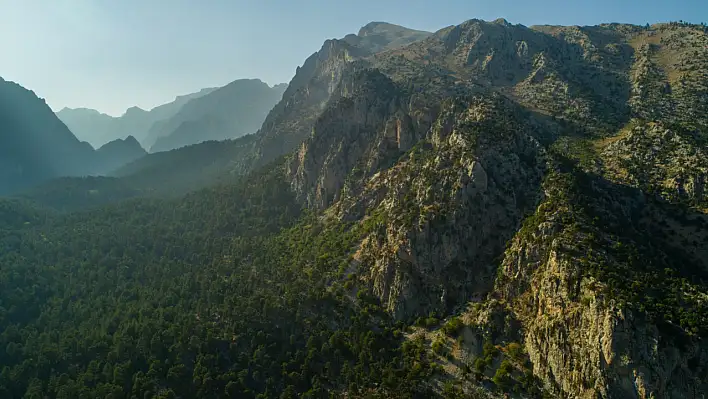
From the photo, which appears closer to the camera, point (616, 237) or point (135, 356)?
point (616, 237)

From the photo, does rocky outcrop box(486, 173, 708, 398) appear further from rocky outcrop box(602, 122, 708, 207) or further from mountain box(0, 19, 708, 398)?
rocky outcrop box(602, 122, 708, 207)

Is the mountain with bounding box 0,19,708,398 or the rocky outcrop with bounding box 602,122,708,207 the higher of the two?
the rocky outcrop with bounding box 602,122,708,207

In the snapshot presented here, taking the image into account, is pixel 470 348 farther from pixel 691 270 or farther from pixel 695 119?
pixel 695 119

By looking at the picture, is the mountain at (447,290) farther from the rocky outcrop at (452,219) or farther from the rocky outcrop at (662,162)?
the rocky outcrop at (662,162)

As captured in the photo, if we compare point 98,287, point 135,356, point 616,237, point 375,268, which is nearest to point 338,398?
point 375,268

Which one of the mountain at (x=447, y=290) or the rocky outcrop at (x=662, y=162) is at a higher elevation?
the rocky outcrop at (x=662, y=162)

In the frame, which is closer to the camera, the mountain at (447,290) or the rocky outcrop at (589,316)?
the rocky outcrop at (589,316)

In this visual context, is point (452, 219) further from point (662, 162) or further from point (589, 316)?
point (662, 162)

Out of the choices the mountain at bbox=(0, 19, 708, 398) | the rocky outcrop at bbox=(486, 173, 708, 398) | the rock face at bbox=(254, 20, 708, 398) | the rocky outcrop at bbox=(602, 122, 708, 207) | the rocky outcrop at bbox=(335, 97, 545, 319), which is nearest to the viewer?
the rocky outcrop at bbox=(486, 173, 708, 398)

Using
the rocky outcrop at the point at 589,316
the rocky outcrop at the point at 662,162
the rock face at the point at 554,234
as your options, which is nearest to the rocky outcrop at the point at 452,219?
the rock face at the point at 554,234

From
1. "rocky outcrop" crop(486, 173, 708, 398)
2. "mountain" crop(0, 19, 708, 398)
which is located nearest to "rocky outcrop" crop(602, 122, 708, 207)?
"mountain" crop(0, 19, 708, 398)

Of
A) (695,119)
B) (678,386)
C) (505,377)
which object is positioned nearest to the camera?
(678,386)
